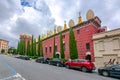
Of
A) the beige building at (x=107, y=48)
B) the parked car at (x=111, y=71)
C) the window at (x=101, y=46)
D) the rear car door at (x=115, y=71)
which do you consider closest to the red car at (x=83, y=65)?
the parked car at (x=111, y=71)

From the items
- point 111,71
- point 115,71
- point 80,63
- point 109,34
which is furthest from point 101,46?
point 115,71

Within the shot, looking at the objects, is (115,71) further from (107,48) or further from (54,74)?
(107,48)

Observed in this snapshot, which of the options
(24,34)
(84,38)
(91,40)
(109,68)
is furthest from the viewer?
(24,34)

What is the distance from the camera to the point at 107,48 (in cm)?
2386

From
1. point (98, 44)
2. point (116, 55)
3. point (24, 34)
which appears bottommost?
point (116, 55)

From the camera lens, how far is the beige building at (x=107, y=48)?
22328 millimetres

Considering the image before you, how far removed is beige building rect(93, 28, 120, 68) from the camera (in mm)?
22328

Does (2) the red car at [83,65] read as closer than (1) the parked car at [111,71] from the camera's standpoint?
No

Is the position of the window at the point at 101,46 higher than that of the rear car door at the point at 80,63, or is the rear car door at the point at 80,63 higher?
the window at the point at 101,46

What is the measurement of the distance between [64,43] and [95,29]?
10093mm

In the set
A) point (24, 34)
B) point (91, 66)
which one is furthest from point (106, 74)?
point (24, 34)

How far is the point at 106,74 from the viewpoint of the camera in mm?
13883

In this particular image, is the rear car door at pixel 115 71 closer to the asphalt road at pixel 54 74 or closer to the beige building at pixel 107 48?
the asphalt road at pixel 54 74

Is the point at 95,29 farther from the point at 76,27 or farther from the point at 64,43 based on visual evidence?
the point at 64,43
